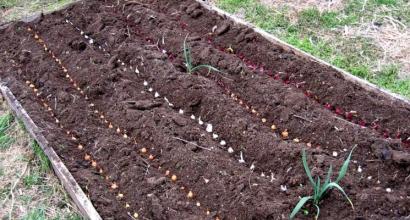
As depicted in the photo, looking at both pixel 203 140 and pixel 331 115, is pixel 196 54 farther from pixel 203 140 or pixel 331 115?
pixel 331 115

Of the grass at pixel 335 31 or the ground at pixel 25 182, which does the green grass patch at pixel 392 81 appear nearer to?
the grass at pixel 335 31

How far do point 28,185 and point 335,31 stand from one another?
306 centimetres

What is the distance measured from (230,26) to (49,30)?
173 centimetres

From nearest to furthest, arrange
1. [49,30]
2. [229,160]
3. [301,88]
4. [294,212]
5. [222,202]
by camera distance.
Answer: [294,212] → [222,202] → [229,160] → [301,88] → [49,30]

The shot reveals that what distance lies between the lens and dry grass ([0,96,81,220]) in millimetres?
3014

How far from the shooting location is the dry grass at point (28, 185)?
3014mm

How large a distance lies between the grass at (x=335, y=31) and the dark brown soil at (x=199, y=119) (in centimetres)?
53

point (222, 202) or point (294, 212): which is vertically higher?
point (294, 212)

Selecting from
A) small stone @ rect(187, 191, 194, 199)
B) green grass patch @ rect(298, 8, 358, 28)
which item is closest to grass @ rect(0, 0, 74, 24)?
green grass patch @ rect(298, 8, 358, 28)

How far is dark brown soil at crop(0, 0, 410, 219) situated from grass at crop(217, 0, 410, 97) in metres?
0.53

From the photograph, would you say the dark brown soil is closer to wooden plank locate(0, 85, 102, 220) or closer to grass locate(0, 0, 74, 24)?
wooden plank locate(0, 85, 102, 220)

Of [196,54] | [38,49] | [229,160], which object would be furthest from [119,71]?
[229,160]

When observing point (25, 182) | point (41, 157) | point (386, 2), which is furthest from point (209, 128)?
point (386, 2)

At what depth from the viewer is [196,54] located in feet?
12.9
